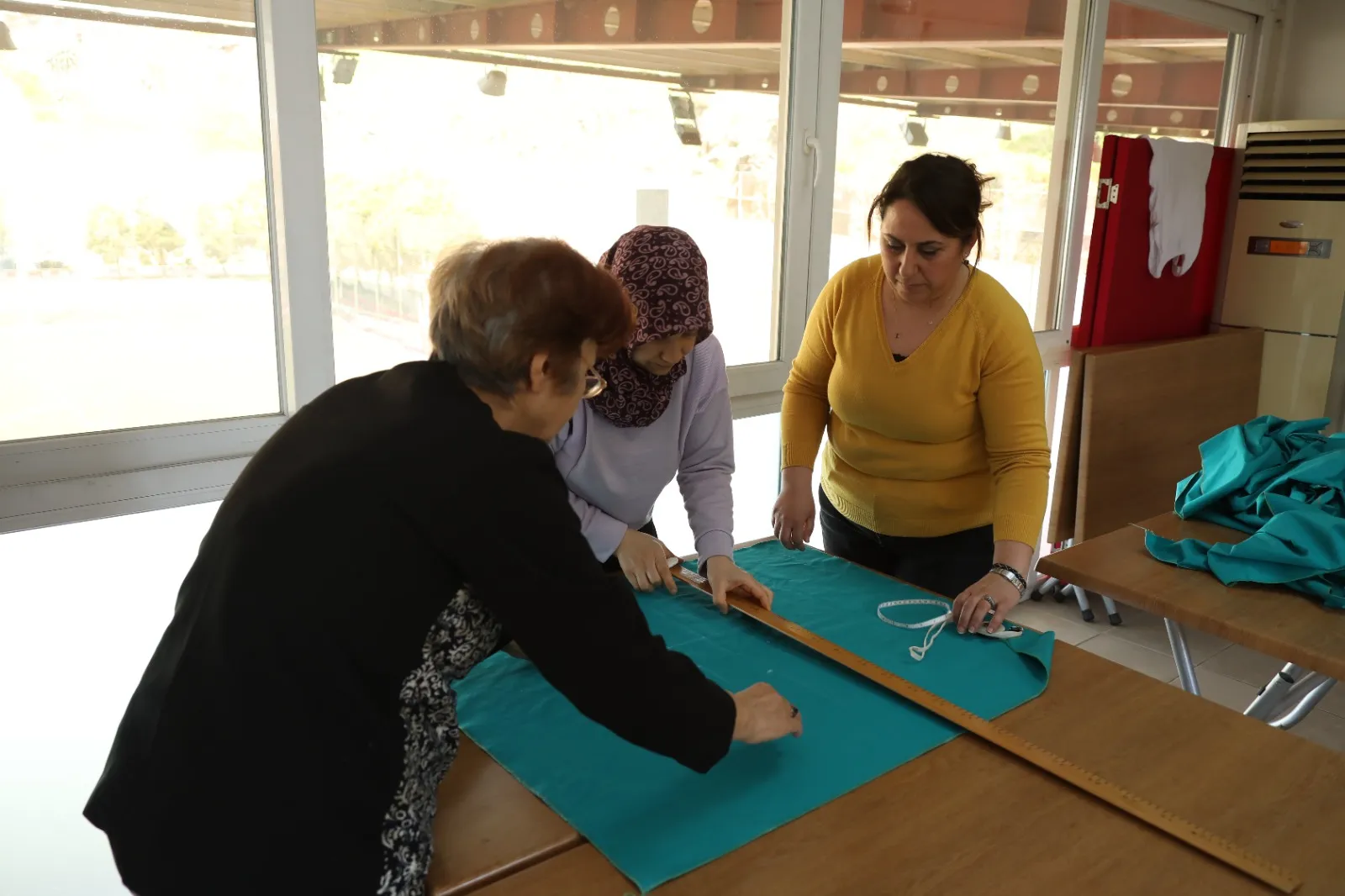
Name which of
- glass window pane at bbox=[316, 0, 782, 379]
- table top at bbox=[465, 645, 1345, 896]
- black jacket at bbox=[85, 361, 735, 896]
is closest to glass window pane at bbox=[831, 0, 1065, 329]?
glass window pane at bbox=[316, 0, 782, 379]

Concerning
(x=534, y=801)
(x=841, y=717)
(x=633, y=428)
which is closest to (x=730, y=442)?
(x=633, y=428)

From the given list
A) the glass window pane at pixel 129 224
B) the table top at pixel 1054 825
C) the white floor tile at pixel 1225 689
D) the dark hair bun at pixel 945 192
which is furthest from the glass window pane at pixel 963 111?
the table top at pixel 1054 825

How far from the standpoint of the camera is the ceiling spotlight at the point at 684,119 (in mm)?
2410

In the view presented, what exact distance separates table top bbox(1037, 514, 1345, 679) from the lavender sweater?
2.06 feet

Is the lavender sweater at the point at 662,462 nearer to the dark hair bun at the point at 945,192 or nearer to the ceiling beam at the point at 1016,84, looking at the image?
the dark hair bun at the point at 945,192

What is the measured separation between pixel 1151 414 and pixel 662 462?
2454 mm

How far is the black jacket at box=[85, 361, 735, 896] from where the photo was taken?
0.83 meters

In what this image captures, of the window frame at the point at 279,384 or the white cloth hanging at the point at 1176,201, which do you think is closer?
the window frame at the point at 279,384

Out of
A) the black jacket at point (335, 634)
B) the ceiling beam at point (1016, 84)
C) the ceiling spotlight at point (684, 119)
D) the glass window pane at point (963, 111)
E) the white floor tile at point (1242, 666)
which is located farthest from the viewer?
the white floor tile at point (1242, 666)

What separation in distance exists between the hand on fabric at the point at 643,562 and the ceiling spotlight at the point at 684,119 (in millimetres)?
1265

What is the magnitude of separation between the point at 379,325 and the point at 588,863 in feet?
4.41

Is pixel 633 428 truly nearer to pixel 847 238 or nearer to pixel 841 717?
pixel 841 717

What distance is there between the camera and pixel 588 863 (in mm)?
955

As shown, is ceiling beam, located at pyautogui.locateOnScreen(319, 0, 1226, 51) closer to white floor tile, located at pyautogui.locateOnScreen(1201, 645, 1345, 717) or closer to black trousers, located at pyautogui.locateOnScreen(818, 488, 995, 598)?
black trousers, located at pyautogui.locateOnScreen(818, 488, 995, 598)
